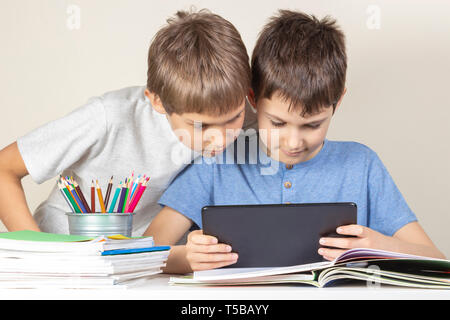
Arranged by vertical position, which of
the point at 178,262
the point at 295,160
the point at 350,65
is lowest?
the point at 178,262

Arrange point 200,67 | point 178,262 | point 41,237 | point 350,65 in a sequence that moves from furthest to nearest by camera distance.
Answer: point 350,65, point 200,67, point 178,262, point 41,237

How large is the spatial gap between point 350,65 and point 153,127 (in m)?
0.75

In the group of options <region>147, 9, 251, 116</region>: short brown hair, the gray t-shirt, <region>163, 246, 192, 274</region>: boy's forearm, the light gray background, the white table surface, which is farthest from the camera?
the light gray background

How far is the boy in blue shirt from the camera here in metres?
1.01

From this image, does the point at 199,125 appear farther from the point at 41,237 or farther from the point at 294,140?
the point at 41,237

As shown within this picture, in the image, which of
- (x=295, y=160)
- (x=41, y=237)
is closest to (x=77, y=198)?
(x=41, y=237)

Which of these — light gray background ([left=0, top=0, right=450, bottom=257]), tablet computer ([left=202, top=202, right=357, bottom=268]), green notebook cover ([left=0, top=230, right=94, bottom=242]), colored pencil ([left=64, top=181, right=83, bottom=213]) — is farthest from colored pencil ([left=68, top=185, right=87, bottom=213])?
light gray background ([left=0, top=0, right=450, bottom=257])

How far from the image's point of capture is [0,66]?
66.1 inches

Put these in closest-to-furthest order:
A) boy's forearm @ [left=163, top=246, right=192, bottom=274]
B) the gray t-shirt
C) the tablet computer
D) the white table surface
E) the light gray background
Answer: the white table surface < the tablet computer < boy's forearm @ [left=163, top=246, right=192, bottom=274] < the gray t-shirt < the light gray background

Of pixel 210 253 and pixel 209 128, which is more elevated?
pixel 209 128

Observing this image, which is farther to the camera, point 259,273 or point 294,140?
point 294,140

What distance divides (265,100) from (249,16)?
72cm

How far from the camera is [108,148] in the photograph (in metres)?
1.12

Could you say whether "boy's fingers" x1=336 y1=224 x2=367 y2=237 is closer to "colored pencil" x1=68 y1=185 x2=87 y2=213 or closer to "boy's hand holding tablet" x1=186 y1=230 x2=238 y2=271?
"boy's hand holding tablet" x1=186 y1=230 x2=238 y2=271
